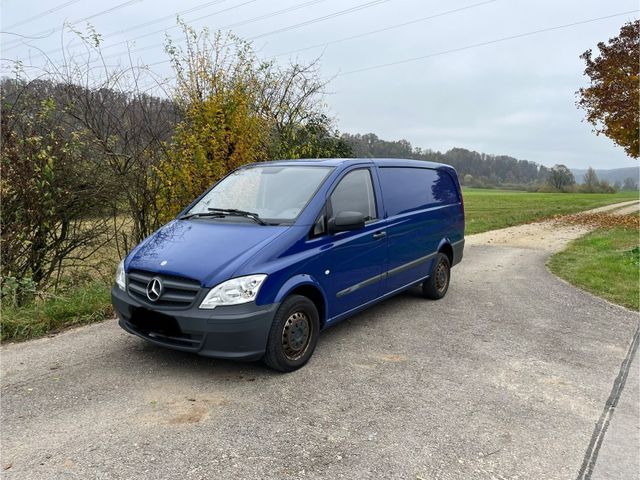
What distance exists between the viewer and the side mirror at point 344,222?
431 centimetres

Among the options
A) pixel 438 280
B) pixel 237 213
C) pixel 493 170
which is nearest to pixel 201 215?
pixel 237 213

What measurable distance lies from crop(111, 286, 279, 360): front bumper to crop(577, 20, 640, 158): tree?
59.9ft

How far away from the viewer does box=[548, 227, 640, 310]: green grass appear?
7.05 meters

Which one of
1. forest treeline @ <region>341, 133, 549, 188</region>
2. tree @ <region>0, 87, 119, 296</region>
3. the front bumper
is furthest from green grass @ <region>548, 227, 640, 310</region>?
forest treeline @ <region>341, 133, 549, 188</region>

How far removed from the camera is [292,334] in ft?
12.9

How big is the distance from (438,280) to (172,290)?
13.1 ft

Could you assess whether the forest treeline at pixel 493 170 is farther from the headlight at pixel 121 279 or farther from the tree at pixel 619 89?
the headlight at pixel 121 279

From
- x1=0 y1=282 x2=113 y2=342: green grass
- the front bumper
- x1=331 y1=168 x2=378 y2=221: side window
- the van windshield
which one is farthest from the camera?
x1=0 y1=282 x2=113 y2=342: green grass

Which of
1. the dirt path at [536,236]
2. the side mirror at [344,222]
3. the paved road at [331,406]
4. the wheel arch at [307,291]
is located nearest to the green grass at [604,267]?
the dirt path at [536,236]

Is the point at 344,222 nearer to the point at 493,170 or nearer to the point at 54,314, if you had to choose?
the point at 54,314

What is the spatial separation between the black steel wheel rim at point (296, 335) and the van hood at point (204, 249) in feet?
2.24

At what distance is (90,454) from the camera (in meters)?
2.78

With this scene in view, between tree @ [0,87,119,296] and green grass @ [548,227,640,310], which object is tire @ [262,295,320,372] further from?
green grass @ [548,227,640,310]

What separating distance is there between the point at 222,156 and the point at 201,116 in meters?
0.73
